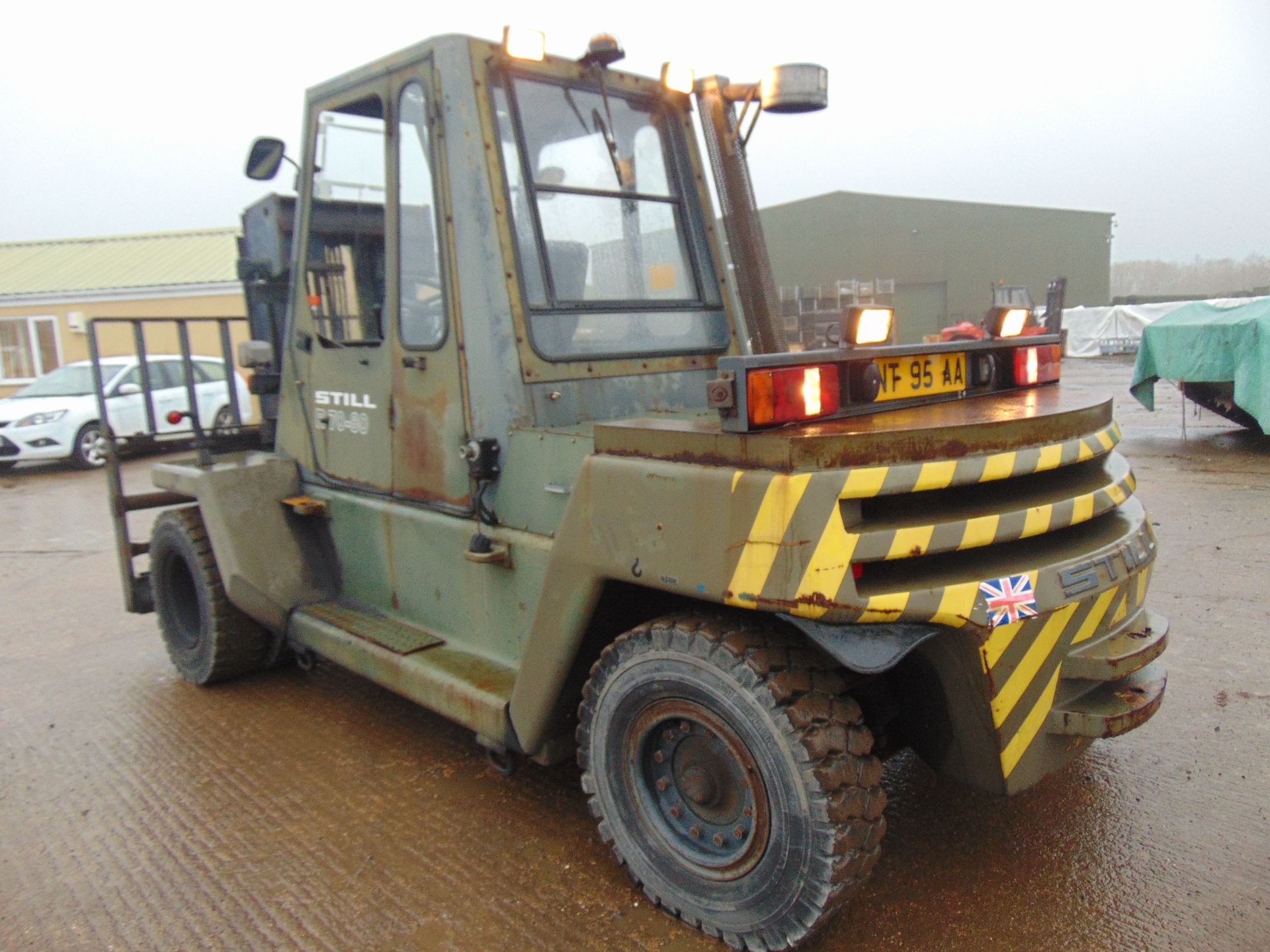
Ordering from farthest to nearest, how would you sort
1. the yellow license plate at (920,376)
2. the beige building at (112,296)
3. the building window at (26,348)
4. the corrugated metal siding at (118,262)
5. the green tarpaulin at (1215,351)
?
the building window at (26,348)
the corrugated metal siding at (118,262)
the beige building at (112,296)
the green tarpaulin at (1215,351)
the yellow license plate at (920,376)

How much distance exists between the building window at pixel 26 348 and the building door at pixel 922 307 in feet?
77.6

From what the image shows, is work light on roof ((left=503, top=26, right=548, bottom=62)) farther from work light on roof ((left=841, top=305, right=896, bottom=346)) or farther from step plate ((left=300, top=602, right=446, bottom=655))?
step plate ((left=300, top=602, right=446, bottom=655))

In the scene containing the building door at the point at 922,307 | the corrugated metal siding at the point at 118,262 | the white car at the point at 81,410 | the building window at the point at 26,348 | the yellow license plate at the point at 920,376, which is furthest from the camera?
the building door at the point at 922,307

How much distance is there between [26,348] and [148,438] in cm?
2047

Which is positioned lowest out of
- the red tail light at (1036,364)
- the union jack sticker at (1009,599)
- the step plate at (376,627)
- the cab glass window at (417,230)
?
the step plate at (376,627)

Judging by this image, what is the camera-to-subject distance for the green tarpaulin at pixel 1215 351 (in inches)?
384

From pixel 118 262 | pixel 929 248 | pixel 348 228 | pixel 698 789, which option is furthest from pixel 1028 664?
pixel 929 248

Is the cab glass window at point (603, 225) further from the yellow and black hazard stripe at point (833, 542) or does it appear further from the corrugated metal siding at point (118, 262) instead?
the corrugated metal siding at point (118, 262)

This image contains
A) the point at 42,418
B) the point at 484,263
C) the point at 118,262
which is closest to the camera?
the point at 484,263

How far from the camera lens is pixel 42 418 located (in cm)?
1264

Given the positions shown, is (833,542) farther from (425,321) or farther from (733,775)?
(425,321)

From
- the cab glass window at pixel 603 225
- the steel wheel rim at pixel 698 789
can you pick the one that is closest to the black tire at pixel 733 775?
the steel wheel rim at pixel 698 789

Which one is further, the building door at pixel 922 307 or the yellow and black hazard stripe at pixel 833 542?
the building door at pixel 922 307

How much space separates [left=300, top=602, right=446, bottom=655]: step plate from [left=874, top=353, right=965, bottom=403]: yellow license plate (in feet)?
5.92
